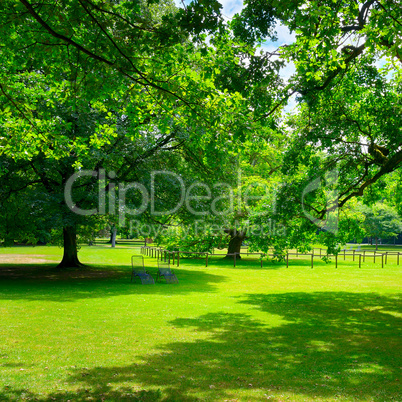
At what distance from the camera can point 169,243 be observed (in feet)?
108

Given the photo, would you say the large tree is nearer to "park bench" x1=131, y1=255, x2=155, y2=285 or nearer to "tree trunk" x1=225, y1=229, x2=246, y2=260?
"park bench" x1=131, y1=255, x2=155, y2=285

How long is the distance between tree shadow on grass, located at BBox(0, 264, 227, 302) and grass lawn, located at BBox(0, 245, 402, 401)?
17cm

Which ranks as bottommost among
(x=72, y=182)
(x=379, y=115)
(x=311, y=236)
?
(x=311, y=236)

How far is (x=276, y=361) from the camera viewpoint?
6.82m

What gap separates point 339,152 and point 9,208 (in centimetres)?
1414

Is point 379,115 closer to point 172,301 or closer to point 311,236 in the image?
point 311,236

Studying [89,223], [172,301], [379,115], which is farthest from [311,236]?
[89,223]

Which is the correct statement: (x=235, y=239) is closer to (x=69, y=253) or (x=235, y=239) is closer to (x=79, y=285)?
(x=69, y=253)

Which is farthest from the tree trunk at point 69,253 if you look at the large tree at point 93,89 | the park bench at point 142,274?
the park bench at point 142,274

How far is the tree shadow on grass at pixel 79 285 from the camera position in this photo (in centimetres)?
1410

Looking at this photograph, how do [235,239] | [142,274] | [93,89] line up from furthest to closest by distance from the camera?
[235,239] < [142,274] < [93,89]

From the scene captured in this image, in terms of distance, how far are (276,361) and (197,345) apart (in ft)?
5.33

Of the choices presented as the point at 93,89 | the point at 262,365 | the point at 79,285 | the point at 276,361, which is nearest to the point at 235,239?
the point at 79,285

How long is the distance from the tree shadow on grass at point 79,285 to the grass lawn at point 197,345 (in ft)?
0.56
